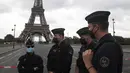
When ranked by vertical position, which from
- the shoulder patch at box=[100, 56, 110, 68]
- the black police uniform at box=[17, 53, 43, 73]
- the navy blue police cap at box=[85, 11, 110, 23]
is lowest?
the black police uniform at box=[17, 53, 43, 73]

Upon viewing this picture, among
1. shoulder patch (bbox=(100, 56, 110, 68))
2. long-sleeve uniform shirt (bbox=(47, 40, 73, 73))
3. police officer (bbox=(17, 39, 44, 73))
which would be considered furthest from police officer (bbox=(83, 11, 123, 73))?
police officer (bbox=(17, 39, 44, 73))

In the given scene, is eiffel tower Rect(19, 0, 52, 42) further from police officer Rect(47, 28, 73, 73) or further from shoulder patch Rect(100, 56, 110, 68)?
shoulder patch Rect(100, 56, 110, 68)

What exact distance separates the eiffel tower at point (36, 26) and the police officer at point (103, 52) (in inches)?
4359

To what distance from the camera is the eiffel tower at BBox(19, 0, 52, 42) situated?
11419 centimetres

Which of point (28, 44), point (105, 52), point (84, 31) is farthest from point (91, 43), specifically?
point (105, 52)

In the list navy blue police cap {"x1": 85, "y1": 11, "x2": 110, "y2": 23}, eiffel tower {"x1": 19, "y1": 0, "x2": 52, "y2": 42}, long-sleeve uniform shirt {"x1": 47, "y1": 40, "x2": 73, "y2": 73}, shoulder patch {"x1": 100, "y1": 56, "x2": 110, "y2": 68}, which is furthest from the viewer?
eiffel tower {"x1": 19, "y1": 0, "x2": 52, "y2": 42}

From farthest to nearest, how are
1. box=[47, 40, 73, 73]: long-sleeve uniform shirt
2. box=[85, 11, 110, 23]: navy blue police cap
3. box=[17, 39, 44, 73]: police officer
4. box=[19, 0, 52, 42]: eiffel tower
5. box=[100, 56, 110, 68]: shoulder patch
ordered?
1. box=[19, 0, 52, 42]: eiffel tower
2. box=[17, 39, 44, 73]: police officer
3. box=[47, 40, 73, 73]: long-sleeve uniform shirt
4. box=[85, 11, 110, 23]: navy blue police cap
5. box=[100, 56, 110, 68]: shoulder patch

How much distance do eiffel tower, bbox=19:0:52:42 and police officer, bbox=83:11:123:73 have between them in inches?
4359

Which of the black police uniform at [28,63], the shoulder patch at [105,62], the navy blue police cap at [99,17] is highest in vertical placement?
the navy blue police cap at [99,17]

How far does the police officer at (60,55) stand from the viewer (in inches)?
232

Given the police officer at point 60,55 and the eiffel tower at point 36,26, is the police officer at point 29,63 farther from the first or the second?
the eiffel tower at point 36,26

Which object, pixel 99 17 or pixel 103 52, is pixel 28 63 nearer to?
pixel 99 17

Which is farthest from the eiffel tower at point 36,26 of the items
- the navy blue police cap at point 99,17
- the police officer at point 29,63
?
the navy blue police cap at point 99,17

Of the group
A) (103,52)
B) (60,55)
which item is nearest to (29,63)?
(60,55)
